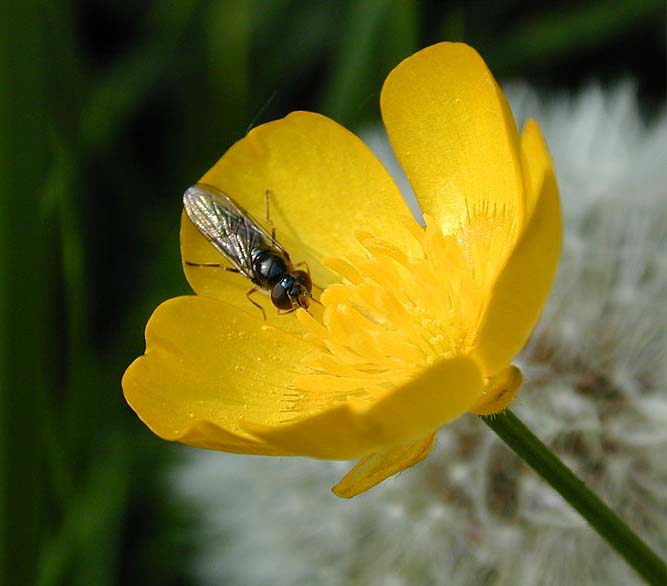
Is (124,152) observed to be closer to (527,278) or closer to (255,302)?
(255,302)

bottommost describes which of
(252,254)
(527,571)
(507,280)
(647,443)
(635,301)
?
(527,571)

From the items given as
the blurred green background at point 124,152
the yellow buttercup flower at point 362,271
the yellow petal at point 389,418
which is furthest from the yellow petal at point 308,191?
the yellow petal at point 389,418

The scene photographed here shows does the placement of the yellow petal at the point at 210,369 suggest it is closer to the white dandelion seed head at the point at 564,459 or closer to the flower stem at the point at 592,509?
the flower stem at the point at 592,509

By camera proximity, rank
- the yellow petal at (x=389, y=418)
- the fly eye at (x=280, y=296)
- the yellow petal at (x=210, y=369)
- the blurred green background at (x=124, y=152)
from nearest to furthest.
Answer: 1. the yellow petal at (x=389, y=418)
2. the yellow petal at (x=210, y=369)
3. the fly eye at (x=280, y=296)
4. the blurred green background at (x=124, y=152)

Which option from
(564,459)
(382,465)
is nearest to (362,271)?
(382,465)

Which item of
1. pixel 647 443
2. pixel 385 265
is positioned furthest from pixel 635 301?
pixel 385 265

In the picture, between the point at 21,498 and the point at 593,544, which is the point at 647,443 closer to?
the point at 593,544

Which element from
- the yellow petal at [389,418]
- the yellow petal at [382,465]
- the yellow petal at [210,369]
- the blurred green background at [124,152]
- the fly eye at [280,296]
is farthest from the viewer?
the blurred green background at [124,152]
